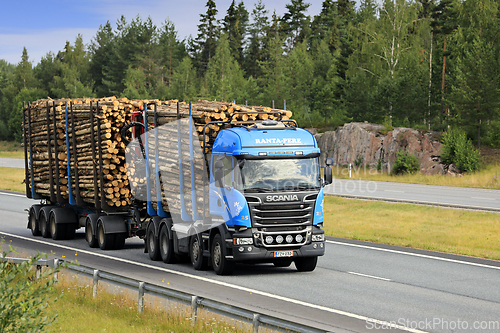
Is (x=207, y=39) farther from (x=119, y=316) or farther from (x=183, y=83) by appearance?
(x=119, y=316)

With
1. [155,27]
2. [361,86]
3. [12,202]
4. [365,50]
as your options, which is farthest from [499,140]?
[155,27]

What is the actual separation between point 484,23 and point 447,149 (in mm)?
11902

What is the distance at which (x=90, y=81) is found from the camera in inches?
4136

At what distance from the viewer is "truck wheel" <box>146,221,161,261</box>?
15.8 metres

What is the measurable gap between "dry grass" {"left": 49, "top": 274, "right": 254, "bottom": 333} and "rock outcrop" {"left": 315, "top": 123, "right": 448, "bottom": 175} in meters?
34.2

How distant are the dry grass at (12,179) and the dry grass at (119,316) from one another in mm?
27999

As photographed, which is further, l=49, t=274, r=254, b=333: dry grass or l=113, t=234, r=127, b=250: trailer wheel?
l=113, t=234, r=127, b=250: trailer wheel

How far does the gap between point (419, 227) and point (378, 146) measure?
23885 mm

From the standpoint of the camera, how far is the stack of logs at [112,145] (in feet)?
47.6

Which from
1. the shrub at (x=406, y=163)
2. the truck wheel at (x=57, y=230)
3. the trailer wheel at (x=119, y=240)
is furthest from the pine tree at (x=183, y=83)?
the trailer wheel at (x=119, y=240)

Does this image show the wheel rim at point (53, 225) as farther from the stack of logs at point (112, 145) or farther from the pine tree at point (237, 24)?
the pine tree at point (237, 24)

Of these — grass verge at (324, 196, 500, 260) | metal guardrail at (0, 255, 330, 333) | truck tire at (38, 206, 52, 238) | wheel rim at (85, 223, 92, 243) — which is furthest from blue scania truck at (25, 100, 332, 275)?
truck tire at (38, 206, 52, 238)

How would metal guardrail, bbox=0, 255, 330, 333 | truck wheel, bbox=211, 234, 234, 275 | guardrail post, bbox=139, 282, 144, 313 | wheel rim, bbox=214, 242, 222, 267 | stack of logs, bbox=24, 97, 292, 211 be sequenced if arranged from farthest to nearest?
stack of logs, bbox=24, 97, 292, 211 → wheel rim, bbox=214, 242, 222, 267 → truck wheel, bbox=211, 234, 234, 275 → guardrail post, bbox=139, 282, 144, 313 → metal guardrail, bbox=0, 255, 330, 333

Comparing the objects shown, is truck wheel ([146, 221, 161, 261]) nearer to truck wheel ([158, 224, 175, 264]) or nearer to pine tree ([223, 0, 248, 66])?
truck wheel ([158, 224, 175, 264])
